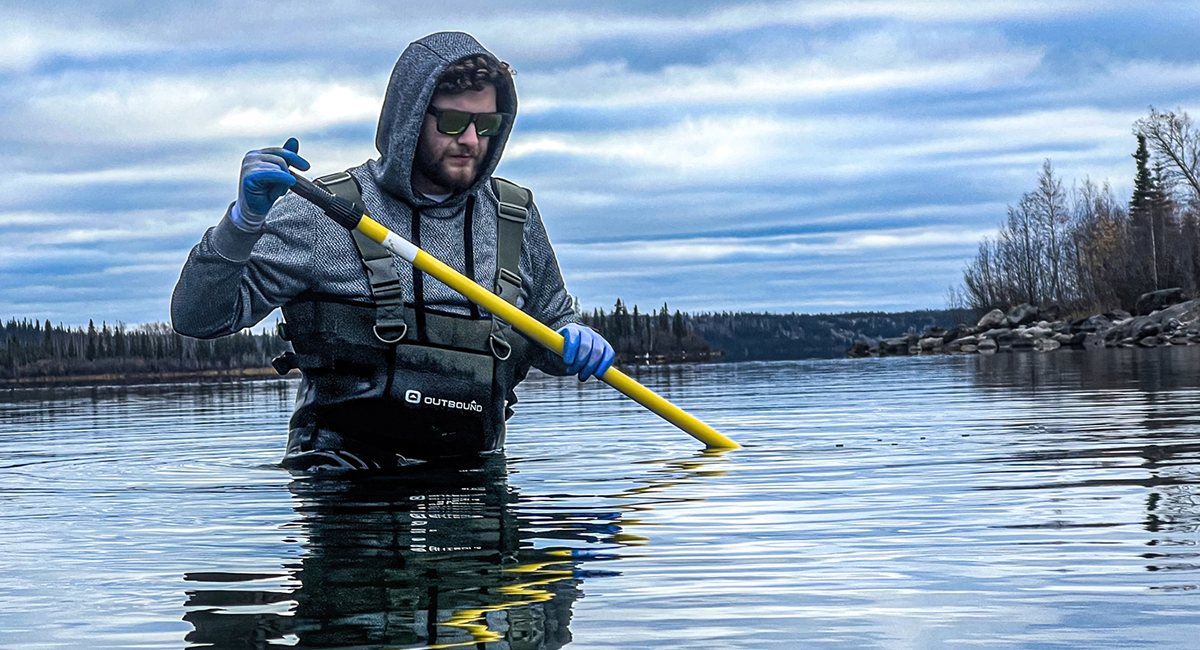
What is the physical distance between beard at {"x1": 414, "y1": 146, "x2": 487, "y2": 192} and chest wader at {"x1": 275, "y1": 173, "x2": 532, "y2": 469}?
0.59 feet

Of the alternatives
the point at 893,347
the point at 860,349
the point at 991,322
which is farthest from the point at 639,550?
the point at 991,322

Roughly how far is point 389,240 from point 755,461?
7.20 ft

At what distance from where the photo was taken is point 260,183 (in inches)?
205

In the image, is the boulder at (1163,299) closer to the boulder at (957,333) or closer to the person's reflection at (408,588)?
the boulder at (957,333)

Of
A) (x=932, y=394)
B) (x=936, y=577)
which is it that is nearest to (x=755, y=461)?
(x=936, y=577)

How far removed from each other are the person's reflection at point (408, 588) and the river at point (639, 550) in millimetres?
11

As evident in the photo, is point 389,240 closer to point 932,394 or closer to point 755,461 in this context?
point 755,461

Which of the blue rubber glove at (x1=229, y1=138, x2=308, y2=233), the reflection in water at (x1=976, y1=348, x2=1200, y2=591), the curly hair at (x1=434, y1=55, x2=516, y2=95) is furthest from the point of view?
the curly hair at (x1=434, y1=55, x2=516, y2=95)

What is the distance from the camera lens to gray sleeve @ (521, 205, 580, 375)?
6.66m

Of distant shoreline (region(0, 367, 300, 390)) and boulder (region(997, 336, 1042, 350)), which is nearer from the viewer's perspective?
boulder (region(997, 336, 1042, 350))

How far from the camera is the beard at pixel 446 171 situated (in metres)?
6.07

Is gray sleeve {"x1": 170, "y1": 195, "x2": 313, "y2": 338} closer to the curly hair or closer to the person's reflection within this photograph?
the curly hair

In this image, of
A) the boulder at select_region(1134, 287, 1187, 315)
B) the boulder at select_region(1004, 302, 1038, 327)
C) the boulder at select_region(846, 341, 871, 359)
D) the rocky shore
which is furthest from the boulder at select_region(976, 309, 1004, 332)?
the boulder at select_region(1134, 287, 1187, 315)

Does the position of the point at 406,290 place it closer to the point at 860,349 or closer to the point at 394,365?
the point at 394,365
